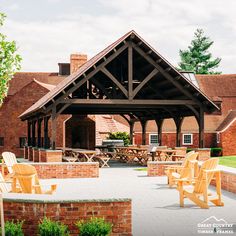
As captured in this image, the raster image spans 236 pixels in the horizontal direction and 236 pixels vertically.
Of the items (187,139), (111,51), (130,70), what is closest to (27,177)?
(130,70)

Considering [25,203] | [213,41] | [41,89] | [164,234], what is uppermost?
[213,41]

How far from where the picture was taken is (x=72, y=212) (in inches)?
311

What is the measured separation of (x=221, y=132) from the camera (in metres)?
41.1

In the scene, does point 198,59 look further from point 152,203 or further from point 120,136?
point 152,203

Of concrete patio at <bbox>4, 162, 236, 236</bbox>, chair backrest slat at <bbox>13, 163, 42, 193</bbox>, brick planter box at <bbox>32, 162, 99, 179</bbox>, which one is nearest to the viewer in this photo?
concrete patio at <bbox>4, 162, 236, 236</bbox>

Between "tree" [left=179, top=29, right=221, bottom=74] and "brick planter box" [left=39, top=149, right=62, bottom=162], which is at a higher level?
"tree" [left=179, top=29, right=221, bottom=74]

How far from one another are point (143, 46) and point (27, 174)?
437 inches

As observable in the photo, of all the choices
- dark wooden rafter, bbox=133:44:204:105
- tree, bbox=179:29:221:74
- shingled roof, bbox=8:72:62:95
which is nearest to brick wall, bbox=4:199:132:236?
dark wooden rafter, bbox=133:44:204:105

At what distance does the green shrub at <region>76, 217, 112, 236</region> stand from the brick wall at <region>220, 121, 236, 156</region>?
34.4 metres

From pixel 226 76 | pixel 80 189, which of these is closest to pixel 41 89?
pixel 226 76

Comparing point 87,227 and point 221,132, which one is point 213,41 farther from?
point 87,227

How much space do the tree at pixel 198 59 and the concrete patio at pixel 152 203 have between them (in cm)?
5499

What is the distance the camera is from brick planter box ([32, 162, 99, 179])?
18.1 metres

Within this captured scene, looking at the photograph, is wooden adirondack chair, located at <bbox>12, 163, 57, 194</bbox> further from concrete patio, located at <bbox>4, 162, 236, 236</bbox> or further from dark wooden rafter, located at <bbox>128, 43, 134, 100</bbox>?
dark wooden rafter, located at <bbox>128, 43, 134, 100</bbox>
